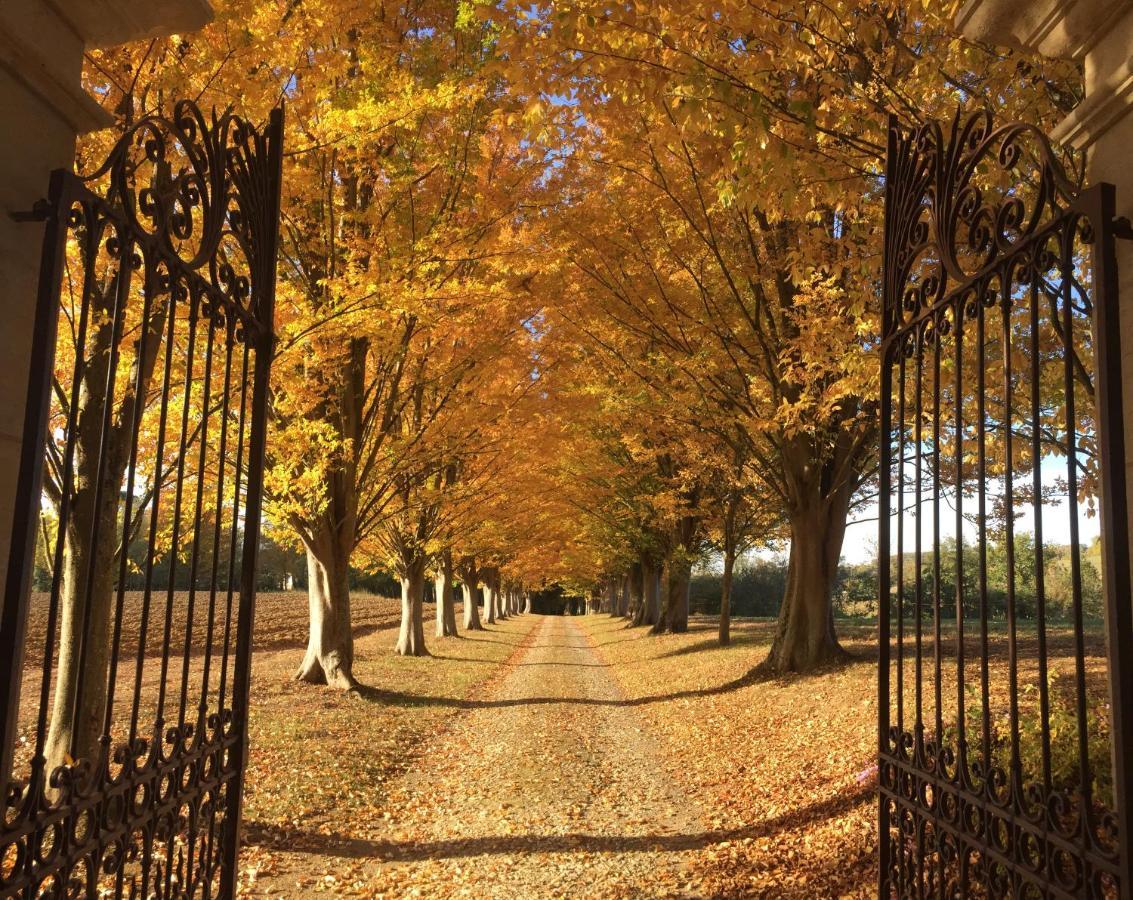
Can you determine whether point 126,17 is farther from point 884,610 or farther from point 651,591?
point 651,591

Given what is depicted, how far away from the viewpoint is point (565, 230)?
11.0 m

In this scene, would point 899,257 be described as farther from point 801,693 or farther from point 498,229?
point 801,693

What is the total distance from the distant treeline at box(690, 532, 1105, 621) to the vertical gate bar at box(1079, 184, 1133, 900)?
0.13m

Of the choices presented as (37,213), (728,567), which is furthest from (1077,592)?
(728,567)

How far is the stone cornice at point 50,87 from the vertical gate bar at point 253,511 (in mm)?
1285

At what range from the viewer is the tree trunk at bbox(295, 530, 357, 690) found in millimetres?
12828

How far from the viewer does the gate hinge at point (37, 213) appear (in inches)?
97.2

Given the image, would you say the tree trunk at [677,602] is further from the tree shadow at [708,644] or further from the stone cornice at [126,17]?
the stone cornice at [126,17]

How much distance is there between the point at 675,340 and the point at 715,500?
1200cm

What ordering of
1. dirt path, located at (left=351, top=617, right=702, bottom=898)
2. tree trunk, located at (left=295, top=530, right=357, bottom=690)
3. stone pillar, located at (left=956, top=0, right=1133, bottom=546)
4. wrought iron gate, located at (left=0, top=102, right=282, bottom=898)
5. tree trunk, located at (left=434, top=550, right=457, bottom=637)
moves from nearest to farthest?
wrought iron gate, located at (left=0, top=102, right=282, bottom=898), stone pillar, located at (left=956, top=0, right=1133, bottom=546), dirt path, located at (left=351, top=617, right=702, bottom=898), tree trunk, located at (left=295, top=530, right=357, bottom=690), tree trunk, located at (left=434, top=550, right=457, bottom=637)

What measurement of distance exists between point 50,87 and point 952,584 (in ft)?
84.8

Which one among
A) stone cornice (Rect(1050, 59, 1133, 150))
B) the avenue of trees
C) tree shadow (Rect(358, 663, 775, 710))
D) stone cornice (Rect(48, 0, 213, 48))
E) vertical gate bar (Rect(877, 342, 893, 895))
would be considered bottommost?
tree shadow (Rect(358, 663, 775, 710))

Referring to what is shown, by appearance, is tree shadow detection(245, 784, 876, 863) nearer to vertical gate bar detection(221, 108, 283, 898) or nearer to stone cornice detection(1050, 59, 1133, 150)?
A: vertical gate bar detection(221, 108, 283, 898)

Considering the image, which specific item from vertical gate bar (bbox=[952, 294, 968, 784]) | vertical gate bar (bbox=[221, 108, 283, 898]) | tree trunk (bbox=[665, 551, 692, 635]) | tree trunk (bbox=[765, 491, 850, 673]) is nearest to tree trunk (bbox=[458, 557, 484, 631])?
tree trunk (bbox=[665, 551, 692, 635])
